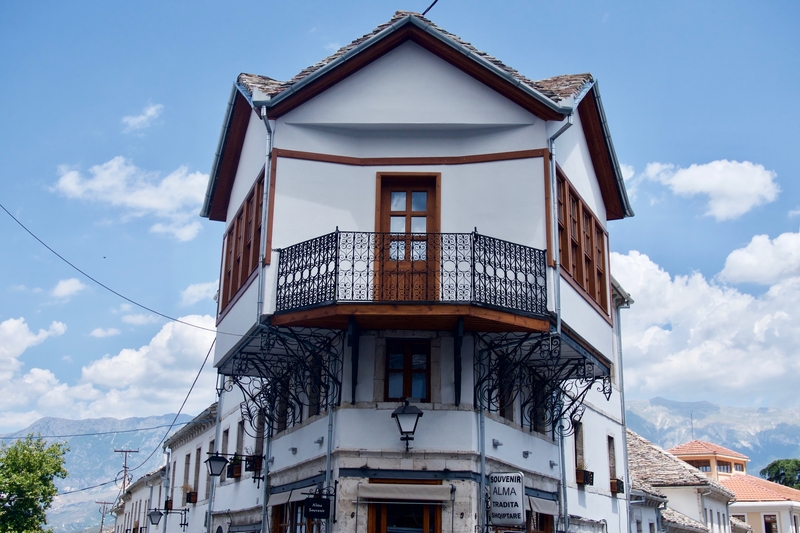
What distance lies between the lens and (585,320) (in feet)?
54.2

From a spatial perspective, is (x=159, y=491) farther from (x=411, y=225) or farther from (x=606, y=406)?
(x=411, y=225)

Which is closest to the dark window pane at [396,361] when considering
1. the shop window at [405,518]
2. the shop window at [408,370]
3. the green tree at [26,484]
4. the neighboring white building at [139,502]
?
the shop window at [408,370]

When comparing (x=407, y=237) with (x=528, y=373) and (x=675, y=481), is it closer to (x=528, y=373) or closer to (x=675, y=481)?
(x=528, y=373)

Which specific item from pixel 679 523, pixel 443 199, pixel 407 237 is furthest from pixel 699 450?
pixel 407 237

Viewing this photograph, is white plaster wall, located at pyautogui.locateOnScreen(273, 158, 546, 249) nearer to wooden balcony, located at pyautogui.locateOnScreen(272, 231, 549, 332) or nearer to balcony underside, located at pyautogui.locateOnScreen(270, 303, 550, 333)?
wooden balcony, located at pyautogui.locateOnScreen(272, 231, 549, 332)

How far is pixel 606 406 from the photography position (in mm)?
24000

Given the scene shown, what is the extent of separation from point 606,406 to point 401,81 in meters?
12.1

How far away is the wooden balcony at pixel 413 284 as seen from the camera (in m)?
13.5

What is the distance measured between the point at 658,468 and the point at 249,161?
26.4 metres

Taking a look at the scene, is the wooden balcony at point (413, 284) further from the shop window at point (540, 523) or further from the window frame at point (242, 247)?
the shop window at point (540, 523)

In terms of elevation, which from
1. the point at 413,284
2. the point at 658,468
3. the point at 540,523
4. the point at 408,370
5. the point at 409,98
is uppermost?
the point at 409,98

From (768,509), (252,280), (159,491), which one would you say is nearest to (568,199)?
(252,280)

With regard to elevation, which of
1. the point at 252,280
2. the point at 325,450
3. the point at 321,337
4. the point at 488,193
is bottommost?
the point at 325,450

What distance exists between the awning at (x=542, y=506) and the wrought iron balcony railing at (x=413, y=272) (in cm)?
339
